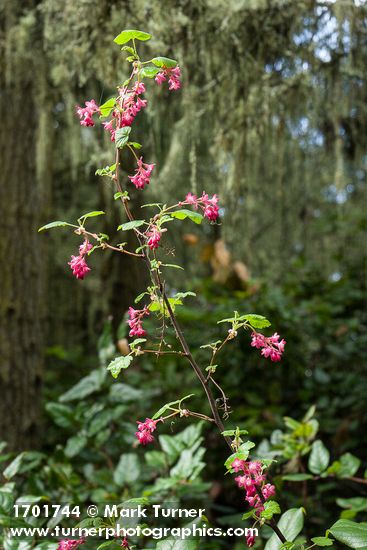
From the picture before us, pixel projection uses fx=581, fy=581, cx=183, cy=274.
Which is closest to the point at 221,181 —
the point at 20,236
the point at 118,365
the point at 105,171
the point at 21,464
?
the point at 20,236

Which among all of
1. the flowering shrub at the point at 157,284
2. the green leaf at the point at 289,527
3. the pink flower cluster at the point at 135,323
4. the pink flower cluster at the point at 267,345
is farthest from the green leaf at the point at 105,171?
the green leaf at the point at 289,527

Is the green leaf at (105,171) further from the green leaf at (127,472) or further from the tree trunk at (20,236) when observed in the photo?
the tree trunk at (20,236)

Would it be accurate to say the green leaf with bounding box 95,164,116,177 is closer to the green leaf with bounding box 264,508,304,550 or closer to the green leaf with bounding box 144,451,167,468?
the green leaf with bounding box 264,508,304,550

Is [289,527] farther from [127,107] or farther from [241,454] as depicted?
[127,107]

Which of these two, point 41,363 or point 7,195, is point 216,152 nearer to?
point 7,195

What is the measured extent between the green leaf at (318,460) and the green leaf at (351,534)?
423 millimetres

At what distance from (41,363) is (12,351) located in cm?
18

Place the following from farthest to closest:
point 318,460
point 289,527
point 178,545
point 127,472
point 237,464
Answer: point 127,472
point 318,460
point 289,527
point 178,545
point 237,464

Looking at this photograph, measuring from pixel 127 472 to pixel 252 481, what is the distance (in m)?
0.83

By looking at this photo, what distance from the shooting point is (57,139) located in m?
4.39

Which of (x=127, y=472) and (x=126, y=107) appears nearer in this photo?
(x=126, y=107)

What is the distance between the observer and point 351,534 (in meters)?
1.04

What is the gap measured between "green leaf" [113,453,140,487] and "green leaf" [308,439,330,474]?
52 centimetres

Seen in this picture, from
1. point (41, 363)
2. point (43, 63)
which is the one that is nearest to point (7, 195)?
point (43, 63)
